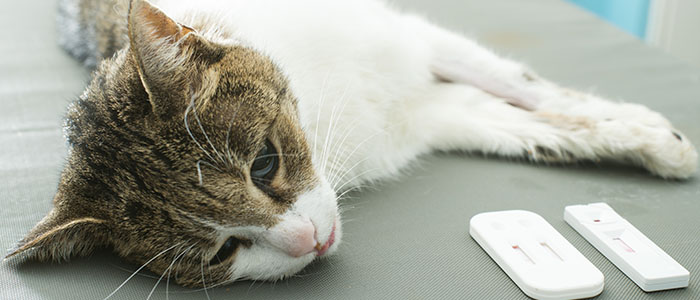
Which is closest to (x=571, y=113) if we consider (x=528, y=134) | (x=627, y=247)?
(x=528, y=134)

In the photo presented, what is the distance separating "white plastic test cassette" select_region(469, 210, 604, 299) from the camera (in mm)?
952

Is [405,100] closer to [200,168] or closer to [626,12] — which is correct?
[200,168]

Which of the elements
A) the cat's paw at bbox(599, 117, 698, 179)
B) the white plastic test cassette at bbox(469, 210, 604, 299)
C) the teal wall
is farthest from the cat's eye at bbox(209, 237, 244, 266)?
the teal wall

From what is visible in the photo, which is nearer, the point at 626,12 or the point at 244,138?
the point at 244,138

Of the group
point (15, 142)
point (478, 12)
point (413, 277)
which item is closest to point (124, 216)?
point (413, 277)

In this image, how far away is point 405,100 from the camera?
5.17 feet

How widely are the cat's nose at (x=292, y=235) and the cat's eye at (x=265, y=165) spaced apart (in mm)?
95

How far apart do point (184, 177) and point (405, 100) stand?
821 mm

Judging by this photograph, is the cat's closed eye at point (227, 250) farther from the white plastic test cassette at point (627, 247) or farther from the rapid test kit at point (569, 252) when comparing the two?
the white plastic test cassette at point (627, 247)

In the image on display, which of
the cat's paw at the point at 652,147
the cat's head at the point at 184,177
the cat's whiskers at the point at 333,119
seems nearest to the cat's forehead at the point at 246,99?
the cat's head at the point at 184,177

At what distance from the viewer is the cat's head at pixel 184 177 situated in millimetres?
917

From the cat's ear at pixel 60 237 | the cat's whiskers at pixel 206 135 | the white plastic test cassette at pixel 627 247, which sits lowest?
the cat's ear at pixel 60 237

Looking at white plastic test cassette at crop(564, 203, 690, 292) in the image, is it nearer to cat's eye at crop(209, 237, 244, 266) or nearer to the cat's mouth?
the cat's mouth

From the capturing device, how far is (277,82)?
114 centimetres
